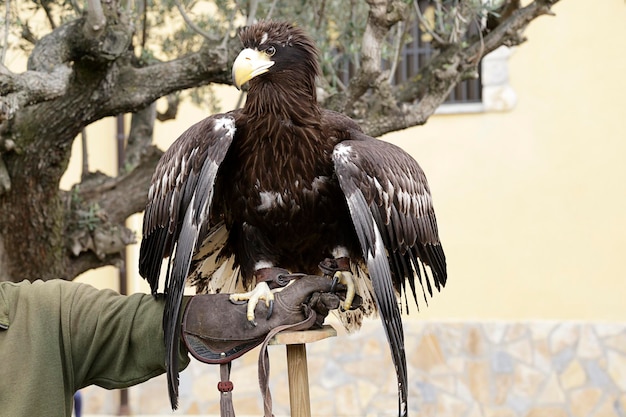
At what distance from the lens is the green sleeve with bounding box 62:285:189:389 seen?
2711 mm

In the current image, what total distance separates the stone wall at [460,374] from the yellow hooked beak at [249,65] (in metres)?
5.43

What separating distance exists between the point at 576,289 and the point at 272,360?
2705 mm

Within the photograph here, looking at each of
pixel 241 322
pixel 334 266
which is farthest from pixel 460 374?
pixel 241 322

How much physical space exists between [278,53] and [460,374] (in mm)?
5738

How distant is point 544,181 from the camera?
8.21 meters

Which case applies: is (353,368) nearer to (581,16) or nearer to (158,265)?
(581,16)

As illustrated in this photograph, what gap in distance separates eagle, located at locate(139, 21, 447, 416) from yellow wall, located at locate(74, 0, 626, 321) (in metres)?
5.11

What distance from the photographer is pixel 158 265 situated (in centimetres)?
293

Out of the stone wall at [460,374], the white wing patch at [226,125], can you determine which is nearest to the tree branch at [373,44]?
the white wing patch at [226,125]

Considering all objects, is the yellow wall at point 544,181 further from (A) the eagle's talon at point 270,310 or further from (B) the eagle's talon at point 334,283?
(A) the eagle's talon at point 270,310

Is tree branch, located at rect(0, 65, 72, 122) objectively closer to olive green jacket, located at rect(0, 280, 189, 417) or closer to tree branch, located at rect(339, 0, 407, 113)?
olive green jacket, located at rect(0, 280, 189, 417)

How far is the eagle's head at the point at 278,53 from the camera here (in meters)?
2.99

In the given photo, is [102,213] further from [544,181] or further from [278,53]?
[544,181]

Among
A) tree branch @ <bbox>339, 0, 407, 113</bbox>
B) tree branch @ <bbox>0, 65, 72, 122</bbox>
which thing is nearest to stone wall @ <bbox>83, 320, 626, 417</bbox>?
tree branch @ <bbox>339, 0, 407, 113</bbox>
